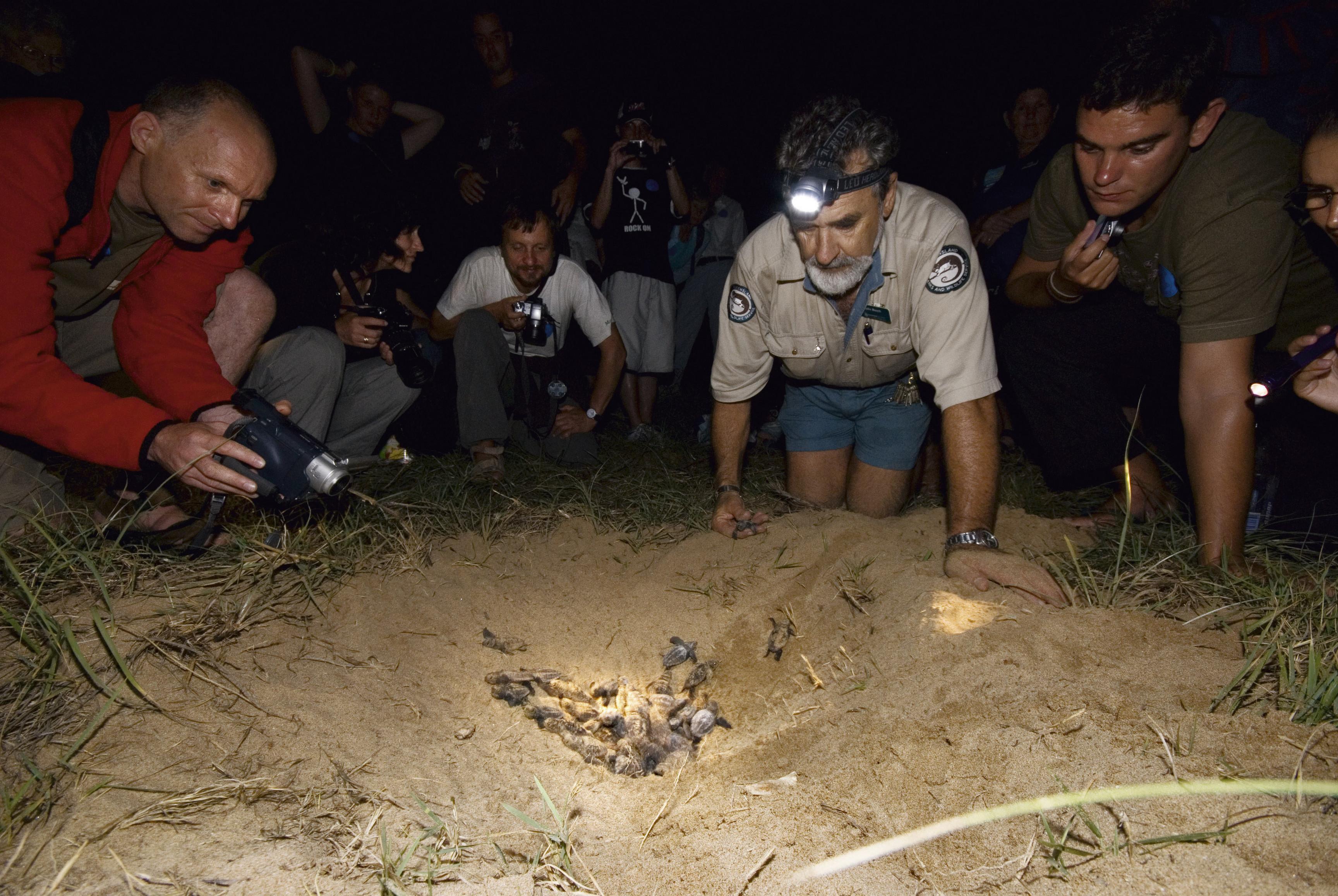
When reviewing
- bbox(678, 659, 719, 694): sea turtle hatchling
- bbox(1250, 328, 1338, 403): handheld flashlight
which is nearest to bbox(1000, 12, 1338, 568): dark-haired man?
bbox(1250, 328, 1338, 403): handheld flashlight

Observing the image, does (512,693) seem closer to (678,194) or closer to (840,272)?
(840,272)

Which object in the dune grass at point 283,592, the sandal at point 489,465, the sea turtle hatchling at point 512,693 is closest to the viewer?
the dune grass at point 283,592

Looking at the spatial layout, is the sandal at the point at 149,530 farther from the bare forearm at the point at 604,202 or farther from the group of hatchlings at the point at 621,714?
the bare forearm at the point at 604,202

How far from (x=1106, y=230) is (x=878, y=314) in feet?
2.51

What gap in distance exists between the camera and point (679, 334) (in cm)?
471

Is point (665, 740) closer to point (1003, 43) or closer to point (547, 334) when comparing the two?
point (547, 334)

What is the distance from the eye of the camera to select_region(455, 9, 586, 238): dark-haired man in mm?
4188

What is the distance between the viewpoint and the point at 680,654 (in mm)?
2279

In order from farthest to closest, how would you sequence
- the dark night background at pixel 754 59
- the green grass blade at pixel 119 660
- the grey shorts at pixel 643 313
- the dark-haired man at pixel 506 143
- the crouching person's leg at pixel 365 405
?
1. the dark night background at pixel 754 59
2. the grey shorts at pixel 643 313
3. the dark-haired man at pixel 506 143
4. the crouching person's leg at pixel 365 405
5. the green grass blade at pixel 119 660

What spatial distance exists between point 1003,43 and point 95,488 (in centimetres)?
822

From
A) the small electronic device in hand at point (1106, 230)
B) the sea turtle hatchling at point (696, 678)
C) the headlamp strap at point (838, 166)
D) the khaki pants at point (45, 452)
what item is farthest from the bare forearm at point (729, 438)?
the khaki pants at point (45, 452)

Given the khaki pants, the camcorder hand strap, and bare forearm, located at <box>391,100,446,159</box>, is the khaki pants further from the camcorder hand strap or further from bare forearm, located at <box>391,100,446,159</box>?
bare forearm, located at <box>391,100,446,159</box>

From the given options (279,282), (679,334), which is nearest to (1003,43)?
(679,334)

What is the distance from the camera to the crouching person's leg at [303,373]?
2994 mm
